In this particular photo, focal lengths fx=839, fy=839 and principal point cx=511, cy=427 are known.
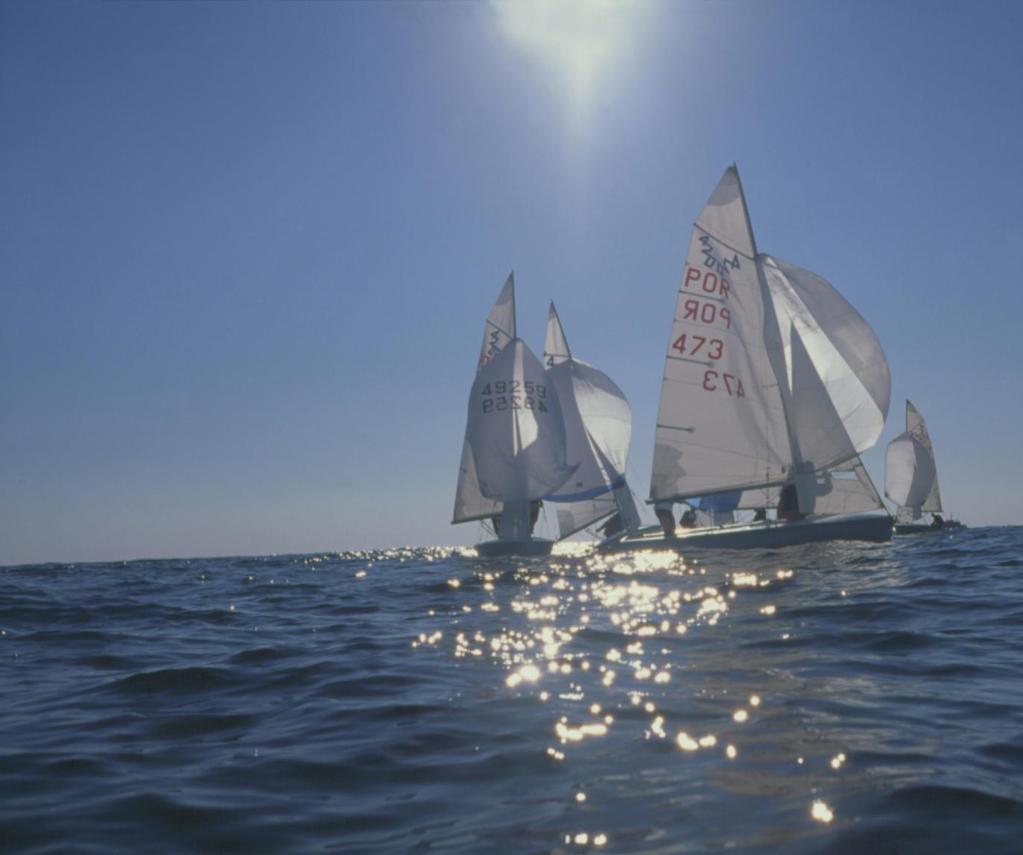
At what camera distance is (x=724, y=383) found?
29.4 metres

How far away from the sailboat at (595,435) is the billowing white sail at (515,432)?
4.47m

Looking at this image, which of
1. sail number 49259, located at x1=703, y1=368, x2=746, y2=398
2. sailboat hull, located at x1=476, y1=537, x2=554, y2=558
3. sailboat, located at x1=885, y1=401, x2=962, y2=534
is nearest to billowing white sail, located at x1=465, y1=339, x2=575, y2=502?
sailboat hull, located at x1=476, y1=537, x2=554, y2=558

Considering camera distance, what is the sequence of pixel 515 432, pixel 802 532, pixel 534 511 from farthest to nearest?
pixel 534 511 → pixel 515 432 → pixel 802 532

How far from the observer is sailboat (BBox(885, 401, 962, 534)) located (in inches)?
2467

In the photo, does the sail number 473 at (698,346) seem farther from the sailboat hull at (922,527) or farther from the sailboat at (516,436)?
the sailboat hull at (922,527)

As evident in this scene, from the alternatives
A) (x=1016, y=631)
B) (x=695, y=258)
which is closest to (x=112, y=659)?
(x=1016, y=631)

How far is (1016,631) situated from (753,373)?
20.5 metres

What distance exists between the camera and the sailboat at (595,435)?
131 ft

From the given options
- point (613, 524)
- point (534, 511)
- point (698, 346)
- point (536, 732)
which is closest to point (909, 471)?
point (613, 524)

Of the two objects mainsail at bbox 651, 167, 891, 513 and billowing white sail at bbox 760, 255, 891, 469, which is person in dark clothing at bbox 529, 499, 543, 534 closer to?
mainsail at bbox 651, 167, 891, 513

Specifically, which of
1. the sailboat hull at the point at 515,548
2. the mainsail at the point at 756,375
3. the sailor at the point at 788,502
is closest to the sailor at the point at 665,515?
the mainsail at the point at 756,375

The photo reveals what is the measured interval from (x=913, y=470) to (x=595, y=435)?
33.3m

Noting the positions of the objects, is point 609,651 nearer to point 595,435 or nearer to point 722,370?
point 722,370

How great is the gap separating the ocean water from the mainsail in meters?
16.6
